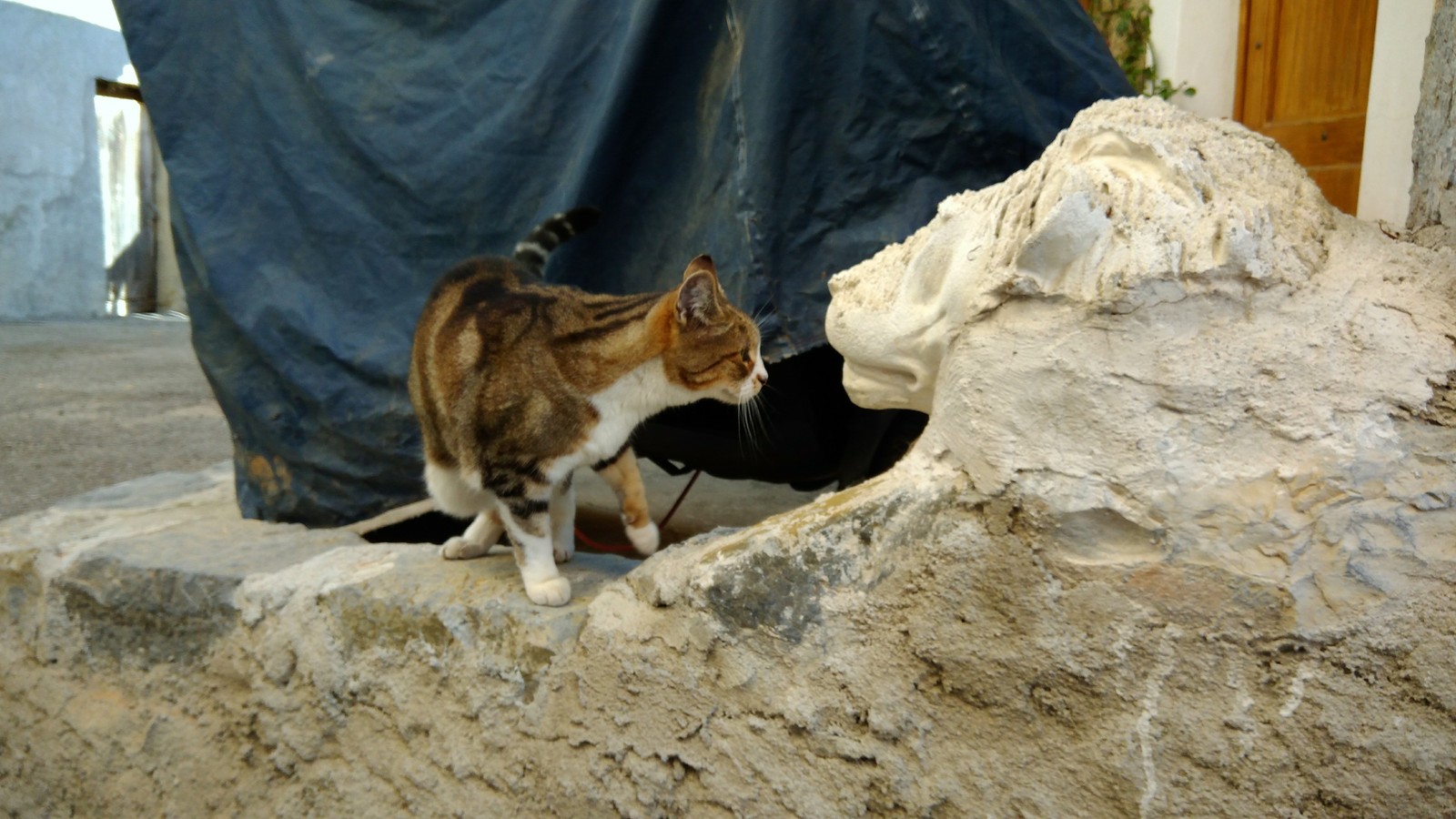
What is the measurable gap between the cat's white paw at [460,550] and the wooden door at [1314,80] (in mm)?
2402

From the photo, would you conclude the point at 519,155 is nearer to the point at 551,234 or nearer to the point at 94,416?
the point at 551,234

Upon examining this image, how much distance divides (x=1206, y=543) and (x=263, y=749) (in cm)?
190

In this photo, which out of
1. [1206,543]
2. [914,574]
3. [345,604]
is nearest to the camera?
[1206,543]

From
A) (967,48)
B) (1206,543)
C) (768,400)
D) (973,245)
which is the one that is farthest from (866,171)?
(1206,543)

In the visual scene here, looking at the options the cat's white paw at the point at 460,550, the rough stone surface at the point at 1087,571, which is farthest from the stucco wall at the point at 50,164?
the rough stone surface at the point at 1087,571

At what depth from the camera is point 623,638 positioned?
5.69 feet

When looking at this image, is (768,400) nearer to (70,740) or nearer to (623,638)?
(623,638)

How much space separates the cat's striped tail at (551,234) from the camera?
2414mm

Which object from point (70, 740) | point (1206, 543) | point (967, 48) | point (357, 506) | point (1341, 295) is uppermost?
point (967, 48)

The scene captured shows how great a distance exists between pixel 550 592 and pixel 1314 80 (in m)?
2.64

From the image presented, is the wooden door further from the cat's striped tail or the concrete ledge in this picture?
the concrete ledge

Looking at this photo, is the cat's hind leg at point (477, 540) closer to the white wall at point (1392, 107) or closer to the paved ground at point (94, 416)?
the white wall at point (1392, 107)

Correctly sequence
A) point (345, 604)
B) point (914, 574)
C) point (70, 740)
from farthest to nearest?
point (70, 740) → point (345, 604) → point (914, 574)

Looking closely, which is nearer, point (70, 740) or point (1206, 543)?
point (1206, 543)
